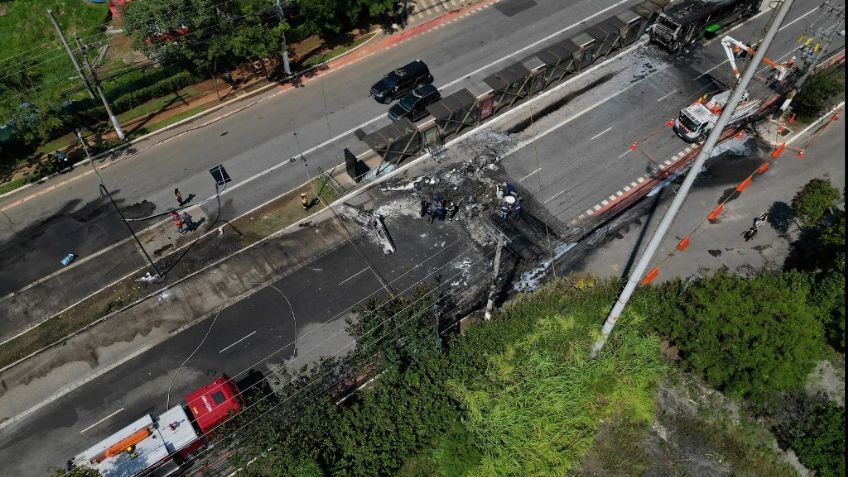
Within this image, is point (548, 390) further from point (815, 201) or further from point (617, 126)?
point (617, 126)

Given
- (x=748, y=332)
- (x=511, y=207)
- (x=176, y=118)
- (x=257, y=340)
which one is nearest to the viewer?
(x=748, y=332)

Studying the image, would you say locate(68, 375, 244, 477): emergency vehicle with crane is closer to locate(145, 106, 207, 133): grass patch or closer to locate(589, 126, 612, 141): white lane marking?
locate(145, 106, 207, 133): grass patch

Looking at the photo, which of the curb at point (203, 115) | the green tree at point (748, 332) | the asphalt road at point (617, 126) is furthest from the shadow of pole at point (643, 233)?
the curb at point (203, 115)

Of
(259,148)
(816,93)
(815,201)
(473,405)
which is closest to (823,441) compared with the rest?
(815,201)

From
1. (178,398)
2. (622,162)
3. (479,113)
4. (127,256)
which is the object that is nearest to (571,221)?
(622,162)

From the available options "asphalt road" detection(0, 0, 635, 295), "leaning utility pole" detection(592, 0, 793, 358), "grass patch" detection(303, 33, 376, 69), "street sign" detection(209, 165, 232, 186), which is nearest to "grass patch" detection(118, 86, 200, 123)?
"asphalt road" detection(0, 0, 635, 295)

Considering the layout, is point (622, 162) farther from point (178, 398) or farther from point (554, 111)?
point (178, 398)
